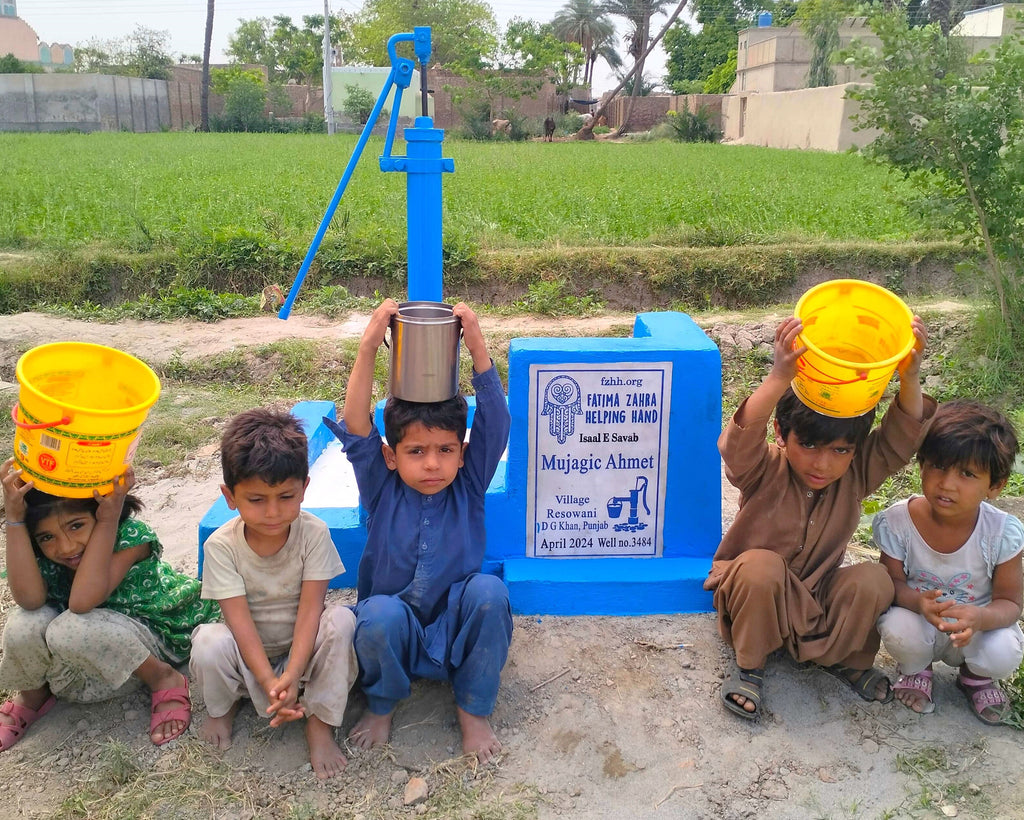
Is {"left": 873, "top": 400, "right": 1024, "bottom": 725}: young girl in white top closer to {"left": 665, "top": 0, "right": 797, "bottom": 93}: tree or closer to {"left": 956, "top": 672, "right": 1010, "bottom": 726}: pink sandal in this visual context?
{"left": 956, "top": 672, "right": 1010, "bottom": 726}: pink sandal

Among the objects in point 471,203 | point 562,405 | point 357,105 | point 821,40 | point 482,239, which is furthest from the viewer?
point 357,105

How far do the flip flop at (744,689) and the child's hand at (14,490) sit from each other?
1.86 m

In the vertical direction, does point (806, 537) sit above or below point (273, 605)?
above

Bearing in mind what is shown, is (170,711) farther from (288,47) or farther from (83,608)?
(288,47)

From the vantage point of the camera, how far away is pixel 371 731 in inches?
91.4

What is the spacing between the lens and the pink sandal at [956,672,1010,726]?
7.81 ft

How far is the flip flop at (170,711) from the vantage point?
7.63 ft

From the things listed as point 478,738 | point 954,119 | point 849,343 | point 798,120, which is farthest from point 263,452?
point 798,120

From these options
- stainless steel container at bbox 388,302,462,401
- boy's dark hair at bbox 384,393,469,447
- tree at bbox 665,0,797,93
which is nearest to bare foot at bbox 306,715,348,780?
boy's dark hair at bbox 384,393,469,447

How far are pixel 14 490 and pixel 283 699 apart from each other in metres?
0.81

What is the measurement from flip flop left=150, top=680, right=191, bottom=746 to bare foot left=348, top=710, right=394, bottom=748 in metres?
0.44

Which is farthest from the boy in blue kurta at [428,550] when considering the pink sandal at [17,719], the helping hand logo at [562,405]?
the pink sandal at [17,719]

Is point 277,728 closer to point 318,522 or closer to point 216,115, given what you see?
point 318,522

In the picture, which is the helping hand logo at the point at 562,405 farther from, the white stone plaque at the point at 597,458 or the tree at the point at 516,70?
the tree at the point at 516,70
